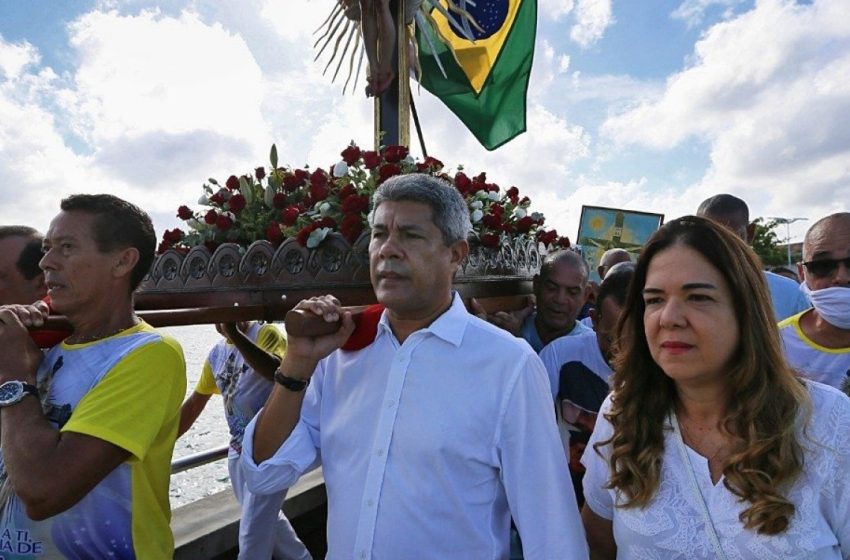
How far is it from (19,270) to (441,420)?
5.62 feet

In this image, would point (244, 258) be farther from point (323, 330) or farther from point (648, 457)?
point (648, 457)

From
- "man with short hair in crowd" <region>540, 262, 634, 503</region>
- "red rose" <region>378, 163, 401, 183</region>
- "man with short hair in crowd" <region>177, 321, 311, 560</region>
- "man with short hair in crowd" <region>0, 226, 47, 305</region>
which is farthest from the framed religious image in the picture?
"man with short hair in crowd" <region>0, 226, 47, 305</region>

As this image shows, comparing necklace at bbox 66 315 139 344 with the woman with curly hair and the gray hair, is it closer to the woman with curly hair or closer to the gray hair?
the gray hair

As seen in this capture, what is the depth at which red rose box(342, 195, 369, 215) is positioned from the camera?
2.24m

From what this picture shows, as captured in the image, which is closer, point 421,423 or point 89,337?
point 421,423

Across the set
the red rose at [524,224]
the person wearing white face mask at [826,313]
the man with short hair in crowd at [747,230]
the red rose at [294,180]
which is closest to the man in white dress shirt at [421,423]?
the red rose at [294,180]

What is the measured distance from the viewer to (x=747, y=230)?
364cm

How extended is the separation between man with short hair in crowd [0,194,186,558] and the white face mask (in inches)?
85.5

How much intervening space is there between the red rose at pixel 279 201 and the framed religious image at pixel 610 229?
330 cm

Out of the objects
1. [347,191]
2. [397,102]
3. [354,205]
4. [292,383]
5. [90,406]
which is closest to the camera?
[90,406]

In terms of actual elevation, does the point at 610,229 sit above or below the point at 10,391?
above

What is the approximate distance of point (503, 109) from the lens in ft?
17.6

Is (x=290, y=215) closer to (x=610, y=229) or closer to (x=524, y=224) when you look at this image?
(x=524, y=224)

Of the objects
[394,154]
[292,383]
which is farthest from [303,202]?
[292,383]
